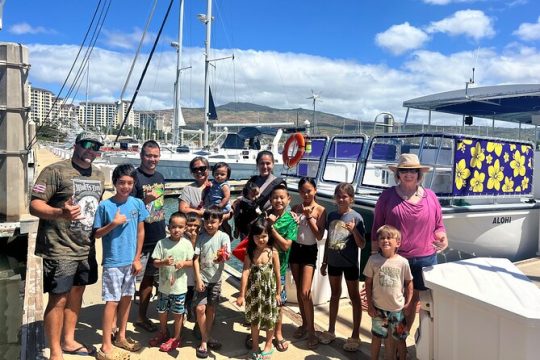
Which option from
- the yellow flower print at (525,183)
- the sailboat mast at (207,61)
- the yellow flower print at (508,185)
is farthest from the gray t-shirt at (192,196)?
the sailboat mast at (207,61)

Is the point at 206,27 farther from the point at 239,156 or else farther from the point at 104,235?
the point at 104,235

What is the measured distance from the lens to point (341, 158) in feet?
24.3

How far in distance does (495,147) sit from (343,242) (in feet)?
11.4

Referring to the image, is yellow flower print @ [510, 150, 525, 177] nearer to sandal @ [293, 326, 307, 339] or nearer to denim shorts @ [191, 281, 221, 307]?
sandal @ [293, 326, 307, 339]

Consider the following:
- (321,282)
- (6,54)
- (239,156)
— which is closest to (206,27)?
(239,156)

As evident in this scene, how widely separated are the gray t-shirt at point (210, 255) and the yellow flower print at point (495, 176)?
4.16 m

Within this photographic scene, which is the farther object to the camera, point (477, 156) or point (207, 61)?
point (207, 61)

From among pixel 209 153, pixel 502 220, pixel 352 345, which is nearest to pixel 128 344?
pixel 352 345

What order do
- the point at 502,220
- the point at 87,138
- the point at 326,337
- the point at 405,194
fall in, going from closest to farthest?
1. the point at 87,138
2. the point at 405,194
3. the point at 326,337
4. the point at 502,220

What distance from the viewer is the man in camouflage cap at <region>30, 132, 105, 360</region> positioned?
2.85 meters

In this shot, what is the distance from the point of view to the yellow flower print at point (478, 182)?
18.0ft

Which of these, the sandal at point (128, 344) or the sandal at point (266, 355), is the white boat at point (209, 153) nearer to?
the sandal at point (128, 344)

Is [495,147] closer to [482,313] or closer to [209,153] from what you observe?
[482,313]

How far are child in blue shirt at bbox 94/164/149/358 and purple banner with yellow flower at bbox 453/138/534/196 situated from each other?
4.15 m
